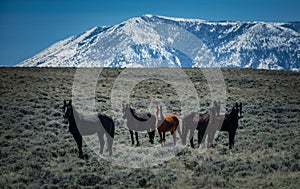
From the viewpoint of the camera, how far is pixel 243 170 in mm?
10875

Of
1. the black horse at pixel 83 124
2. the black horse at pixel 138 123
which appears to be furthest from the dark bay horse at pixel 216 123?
the black horse at pixel 83 124

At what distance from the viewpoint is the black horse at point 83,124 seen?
1239cm

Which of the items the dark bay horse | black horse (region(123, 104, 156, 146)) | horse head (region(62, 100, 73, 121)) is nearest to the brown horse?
black horse (region(123, 104, 156, 146))

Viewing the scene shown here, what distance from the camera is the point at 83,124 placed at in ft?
41.7

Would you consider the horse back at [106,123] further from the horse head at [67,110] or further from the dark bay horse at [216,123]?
the dark bay horse at [216,123]

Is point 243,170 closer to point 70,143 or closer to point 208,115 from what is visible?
point 208,115

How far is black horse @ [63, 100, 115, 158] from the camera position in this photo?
40.7ft

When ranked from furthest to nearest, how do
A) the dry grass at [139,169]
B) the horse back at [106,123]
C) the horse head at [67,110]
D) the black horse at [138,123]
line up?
the black horse at [138,123] → the horse back at [106,123] → the horse head at [67,110] → the dry grass at [139,169]

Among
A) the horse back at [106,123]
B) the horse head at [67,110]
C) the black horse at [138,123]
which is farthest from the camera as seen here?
the black horse at [138,123]

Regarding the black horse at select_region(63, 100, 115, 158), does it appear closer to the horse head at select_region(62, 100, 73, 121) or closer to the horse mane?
the horse head at select_region(62, 100, 73, 121)

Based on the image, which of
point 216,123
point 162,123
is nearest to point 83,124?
point 162,123

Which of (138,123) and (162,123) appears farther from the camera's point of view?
(138,123)

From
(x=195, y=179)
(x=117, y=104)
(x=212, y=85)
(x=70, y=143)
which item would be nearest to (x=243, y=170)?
(x=195, y=179)

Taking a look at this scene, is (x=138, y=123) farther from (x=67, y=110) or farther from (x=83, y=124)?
(x=67, y=110)
